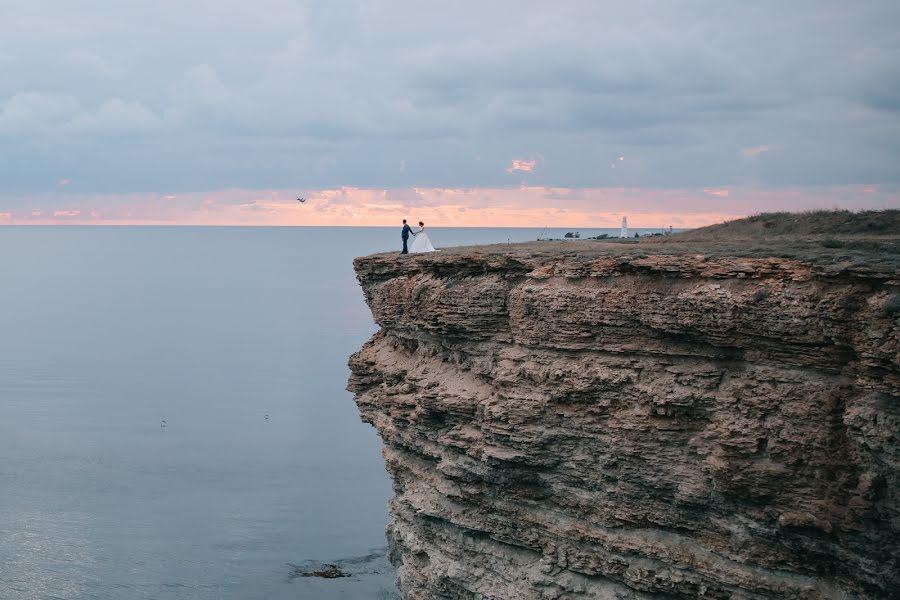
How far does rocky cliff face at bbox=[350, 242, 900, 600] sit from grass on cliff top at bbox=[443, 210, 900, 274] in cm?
72

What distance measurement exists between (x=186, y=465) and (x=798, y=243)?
35.3m

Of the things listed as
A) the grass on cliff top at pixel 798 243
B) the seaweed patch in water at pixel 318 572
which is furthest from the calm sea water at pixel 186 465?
the grass on cliff top at pixel 798 243

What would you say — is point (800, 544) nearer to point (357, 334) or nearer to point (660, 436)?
point (660, 436)

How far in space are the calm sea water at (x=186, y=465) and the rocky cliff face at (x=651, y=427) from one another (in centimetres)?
1170

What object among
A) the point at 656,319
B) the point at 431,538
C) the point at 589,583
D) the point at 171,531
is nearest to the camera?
the point at 656,319

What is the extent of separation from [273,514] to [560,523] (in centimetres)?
2197

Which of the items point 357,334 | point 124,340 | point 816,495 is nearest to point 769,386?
point 816,495

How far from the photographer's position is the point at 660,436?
67.5ft

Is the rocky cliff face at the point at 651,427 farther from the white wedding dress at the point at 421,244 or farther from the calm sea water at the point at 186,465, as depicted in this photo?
the calm sea water at the point at 186,465

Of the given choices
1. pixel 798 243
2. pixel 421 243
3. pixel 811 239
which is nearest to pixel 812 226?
pixel 811 239

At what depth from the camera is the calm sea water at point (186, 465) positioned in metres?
35.8

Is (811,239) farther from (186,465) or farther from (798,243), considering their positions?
(186,465)

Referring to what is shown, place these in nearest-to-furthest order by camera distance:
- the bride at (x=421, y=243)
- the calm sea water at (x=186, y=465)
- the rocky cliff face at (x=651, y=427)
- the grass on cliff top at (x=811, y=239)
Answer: the rocky cliff face at (x=651, y=427) < the grass on cliff top at (x=811, y=239) < the bride at (x=421, y=243) < the calm sea water at (x=186, y=465)

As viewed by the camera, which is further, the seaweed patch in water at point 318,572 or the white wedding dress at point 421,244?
the seaweed patch in water at point 318,572
